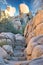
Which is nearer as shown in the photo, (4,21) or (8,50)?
(8,50)

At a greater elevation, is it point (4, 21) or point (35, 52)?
point (35, 52)

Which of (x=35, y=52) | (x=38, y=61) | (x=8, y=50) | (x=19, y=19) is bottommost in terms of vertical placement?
(x=19, y=19)

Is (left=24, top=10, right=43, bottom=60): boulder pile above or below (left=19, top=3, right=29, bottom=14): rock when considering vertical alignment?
above

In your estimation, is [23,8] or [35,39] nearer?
[35,39]

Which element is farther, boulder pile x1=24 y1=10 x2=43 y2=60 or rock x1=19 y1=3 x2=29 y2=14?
rock x1=19 y1=3 x2=29 y2=14

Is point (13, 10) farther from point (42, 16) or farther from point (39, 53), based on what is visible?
point (39, 53)

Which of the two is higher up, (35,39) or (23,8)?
(35,39)

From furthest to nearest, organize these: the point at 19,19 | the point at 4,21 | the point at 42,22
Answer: the point at 19,19 → the point at 4,21 → the point at 42,22

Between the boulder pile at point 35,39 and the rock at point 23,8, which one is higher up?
the boulder pile at point 35,39

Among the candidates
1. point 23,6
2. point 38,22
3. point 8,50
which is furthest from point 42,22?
point 23,6

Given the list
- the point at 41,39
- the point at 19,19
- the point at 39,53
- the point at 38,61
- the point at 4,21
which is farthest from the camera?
the point at 19,19

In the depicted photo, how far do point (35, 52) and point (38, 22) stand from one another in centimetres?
965

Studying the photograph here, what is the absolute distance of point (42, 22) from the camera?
19797 millimetres

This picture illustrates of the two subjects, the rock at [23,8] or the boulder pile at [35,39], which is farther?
the rock at [23,8]
